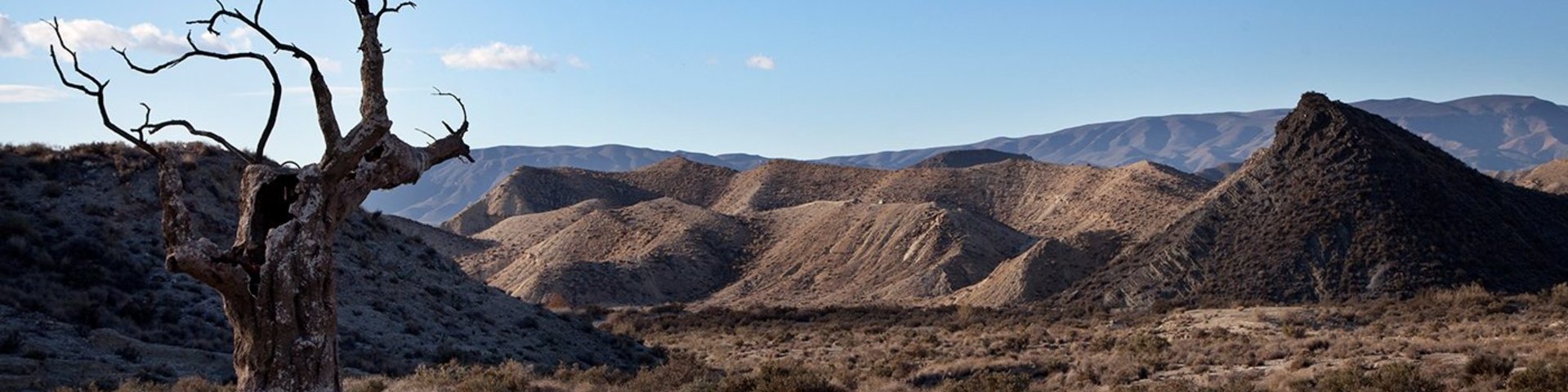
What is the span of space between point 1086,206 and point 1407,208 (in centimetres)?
2856

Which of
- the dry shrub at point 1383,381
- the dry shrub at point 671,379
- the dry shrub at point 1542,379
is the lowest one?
the dry shrub at point 671,379

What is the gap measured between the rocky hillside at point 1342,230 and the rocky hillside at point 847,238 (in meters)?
5.57

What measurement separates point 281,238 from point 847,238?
5891cm

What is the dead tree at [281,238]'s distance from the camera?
29.4 feet

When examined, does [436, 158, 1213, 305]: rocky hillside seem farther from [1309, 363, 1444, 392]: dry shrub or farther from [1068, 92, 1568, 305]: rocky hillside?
[1309, 363, 1444, 392]: dry shrub

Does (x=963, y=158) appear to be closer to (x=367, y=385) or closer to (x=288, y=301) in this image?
(x=367, y=385)

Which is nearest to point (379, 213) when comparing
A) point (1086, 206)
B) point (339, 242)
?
point (339, 242)

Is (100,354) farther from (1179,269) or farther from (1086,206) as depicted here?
(1086,206)

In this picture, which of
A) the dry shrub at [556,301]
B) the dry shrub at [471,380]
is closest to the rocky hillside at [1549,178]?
the dry shrub at [556,301]

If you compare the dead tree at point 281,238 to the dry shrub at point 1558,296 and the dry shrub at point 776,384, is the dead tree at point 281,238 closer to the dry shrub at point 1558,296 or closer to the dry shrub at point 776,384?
the dry shrub at point 776,384

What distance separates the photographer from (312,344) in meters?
9.14

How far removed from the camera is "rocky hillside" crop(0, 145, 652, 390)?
63.5 ft

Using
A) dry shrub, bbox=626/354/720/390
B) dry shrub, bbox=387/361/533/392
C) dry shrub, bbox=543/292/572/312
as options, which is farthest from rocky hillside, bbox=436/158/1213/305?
dry shrub, bbox=387/361/533/392

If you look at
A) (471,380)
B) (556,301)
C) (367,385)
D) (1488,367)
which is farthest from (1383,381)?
(556,301)
